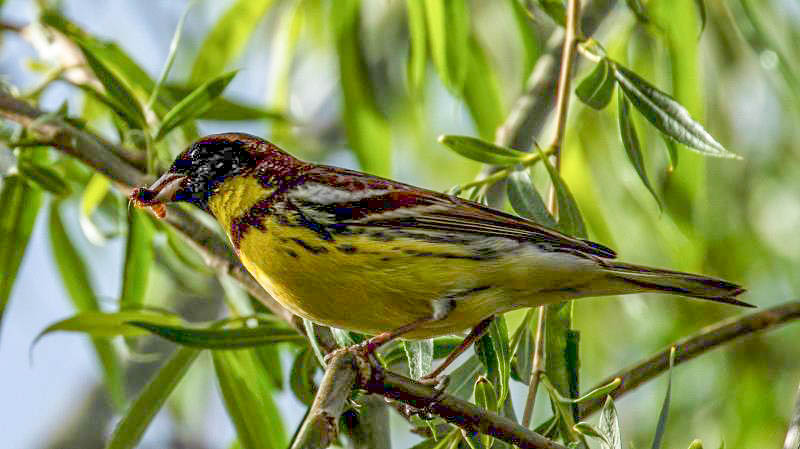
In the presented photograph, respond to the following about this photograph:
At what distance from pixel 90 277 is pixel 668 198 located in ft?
6.56

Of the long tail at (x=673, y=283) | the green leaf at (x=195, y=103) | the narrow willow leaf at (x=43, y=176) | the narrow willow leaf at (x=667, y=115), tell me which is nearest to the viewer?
the long tail at (x=673, y=283)

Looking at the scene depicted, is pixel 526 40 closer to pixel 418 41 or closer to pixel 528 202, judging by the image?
pixel 418 41

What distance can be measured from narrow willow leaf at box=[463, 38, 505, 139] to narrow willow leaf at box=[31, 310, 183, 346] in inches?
51.7

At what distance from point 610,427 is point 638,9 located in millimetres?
1335

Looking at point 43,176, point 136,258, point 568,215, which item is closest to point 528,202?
point 568,215

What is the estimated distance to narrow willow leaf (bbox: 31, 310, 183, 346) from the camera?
9.62ft

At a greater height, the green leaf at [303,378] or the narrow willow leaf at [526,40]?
the narrow willow leaf at [526,40]

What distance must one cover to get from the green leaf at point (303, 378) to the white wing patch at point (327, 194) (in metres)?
0.42

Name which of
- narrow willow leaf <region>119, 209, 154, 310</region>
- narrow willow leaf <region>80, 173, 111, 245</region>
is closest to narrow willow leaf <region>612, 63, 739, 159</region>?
narrow willow leaf <region>119, 209, 154, 310</region>

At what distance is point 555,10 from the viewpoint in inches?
116

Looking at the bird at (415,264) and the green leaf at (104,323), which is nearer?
the bird at (415,264)

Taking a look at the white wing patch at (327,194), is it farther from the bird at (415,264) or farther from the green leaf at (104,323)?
the green leaf at (104,323)

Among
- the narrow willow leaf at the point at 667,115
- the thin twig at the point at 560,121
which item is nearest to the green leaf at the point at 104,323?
the thin twig at the point at 560,121

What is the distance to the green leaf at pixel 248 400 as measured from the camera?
2.94m
